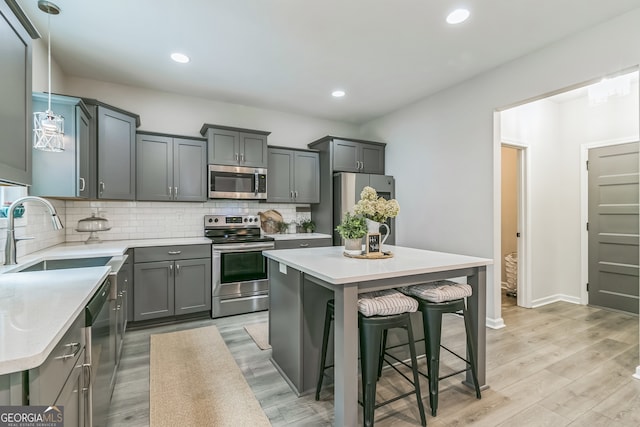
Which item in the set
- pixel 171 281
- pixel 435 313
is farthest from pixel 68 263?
pixel 435 313

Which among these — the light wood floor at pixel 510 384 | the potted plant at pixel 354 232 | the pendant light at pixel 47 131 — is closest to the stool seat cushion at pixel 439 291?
the potted plant at pixel 354 232

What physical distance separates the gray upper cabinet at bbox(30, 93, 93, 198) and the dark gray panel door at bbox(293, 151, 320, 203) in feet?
8.48

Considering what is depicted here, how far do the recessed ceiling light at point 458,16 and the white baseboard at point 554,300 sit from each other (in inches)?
144

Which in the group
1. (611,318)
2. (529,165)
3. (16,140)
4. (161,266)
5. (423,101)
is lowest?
(611,318)

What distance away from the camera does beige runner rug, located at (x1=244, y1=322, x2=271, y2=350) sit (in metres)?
2.88

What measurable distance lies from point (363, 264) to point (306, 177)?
2907mm

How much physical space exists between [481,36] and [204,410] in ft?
12.1

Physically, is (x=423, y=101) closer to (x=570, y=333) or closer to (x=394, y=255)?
(x=394, y=255)

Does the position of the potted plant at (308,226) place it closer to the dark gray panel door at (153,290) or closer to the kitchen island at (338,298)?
the dark gray panel door at (153,290)

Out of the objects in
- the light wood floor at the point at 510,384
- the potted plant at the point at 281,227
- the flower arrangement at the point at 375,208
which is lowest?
the light wood floor at the point at 510,384

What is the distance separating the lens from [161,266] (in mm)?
3369

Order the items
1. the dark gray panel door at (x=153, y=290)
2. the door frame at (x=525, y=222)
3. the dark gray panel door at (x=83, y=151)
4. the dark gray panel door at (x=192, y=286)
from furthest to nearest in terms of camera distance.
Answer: the door frame at (x=525, y=222) → the dark gray panel door at (x=192, y=286) → the dark gray panel door at (x=153, y=290) → the dark gray panel door at (x=83, y=151)

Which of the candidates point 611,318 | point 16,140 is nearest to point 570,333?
point 611,318

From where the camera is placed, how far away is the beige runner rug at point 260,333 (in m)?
2.88
